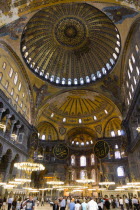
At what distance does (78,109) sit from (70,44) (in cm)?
1039

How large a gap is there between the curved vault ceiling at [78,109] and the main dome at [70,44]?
7.09 feet

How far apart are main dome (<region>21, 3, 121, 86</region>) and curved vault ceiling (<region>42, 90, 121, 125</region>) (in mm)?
2160

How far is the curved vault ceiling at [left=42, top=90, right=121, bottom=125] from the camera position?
2398cm

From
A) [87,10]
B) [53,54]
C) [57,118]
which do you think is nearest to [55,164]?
[57,118]

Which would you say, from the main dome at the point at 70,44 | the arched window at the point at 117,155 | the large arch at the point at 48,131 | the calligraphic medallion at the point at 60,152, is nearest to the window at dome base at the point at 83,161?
the calligraphic medallion at the point at 60,152

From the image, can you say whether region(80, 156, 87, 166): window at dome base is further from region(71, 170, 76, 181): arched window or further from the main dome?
the main dome

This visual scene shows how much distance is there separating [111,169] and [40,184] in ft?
36.2

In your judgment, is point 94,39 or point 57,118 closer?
point 94,39

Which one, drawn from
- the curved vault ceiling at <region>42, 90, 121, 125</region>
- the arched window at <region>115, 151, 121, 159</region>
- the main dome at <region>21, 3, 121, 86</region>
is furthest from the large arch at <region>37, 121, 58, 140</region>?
the arched window at <region>115, 151, 121, 159</region>

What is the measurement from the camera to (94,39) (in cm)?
2055

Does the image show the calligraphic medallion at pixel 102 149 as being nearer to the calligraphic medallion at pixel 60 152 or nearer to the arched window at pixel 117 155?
the arched window at pixel 117 155

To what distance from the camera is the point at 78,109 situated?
27.1 metres

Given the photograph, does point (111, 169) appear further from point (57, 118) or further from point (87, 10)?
point (87, 10)

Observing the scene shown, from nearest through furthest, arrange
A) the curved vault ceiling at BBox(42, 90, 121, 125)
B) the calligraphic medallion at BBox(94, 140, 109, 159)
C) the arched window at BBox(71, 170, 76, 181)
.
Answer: the calligraphic medallion at BBox(94, 140, 109, 159), the curved vault ceiling at BBox(42, 90, 121, 125), the arched window at BBox(71, 170, 76, 181)
